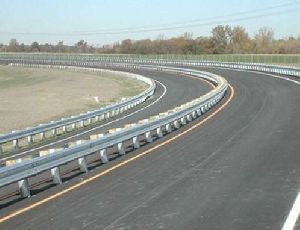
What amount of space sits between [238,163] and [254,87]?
101 ft

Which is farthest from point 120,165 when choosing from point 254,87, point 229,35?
point 229,35

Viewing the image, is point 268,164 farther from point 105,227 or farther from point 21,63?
point 21,63

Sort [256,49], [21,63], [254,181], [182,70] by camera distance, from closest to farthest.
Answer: [254,181] → [182,70] → [21,63] → [256,49]

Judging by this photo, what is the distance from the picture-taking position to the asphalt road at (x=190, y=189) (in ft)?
30.2

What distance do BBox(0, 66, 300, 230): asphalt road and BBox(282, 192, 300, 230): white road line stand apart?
89 mm

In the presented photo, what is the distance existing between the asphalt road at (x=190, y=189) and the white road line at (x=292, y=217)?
89 millimetres

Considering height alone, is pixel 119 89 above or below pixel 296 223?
below

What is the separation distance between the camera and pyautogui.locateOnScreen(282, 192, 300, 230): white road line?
27.8 ft

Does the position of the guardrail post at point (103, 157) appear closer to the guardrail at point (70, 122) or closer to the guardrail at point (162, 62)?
the guardrail at point (70, 122)

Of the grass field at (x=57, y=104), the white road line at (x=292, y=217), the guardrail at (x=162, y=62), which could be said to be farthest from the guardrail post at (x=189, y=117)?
the guardrail at (x=162, y=62)

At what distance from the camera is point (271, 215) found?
9.16 m

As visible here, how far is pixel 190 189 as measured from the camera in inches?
455

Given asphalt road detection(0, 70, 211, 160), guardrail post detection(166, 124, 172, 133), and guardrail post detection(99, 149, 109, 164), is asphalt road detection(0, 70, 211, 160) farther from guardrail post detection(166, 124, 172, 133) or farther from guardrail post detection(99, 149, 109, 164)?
guardrail post detection(166, 124, 172, 133)

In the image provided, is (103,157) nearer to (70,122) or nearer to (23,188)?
(23,188)
